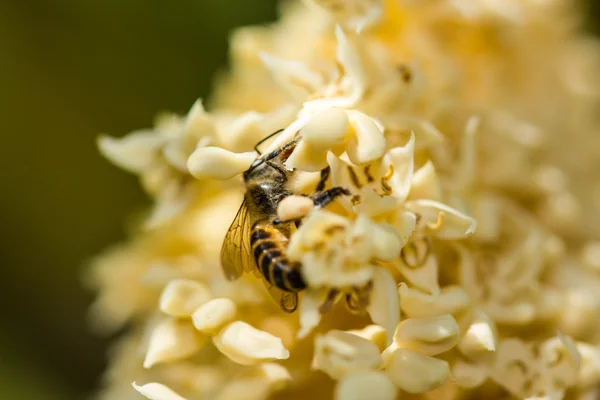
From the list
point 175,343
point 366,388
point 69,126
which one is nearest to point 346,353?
point 366,388

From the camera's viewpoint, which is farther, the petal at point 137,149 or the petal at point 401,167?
the petal at point 137,149

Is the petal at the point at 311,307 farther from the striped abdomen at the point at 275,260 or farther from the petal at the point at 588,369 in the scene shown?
the petal at the point at 588,369

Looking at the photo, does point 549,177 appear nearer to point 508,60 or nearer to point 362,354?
point 508,60

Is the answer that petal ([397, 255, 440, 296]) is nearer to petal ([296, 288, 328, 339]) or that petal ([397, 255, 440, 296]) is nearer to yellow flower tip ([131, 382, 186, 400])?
petal ([296, 288, 328, 339])

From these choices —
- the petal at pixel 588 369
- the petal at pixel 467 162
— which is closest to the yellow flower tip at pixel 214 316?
the petal at pixel 467 162

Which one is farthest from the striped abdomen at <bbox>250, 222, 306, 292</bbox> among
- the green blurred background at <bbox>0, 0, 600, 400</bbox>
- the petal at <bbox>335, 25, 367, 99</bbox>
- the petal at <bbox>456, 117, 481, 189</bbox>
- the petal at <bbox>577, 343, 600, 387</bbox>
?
the green blurred background at <bbox>0, 0, 600, 400</bbox>
